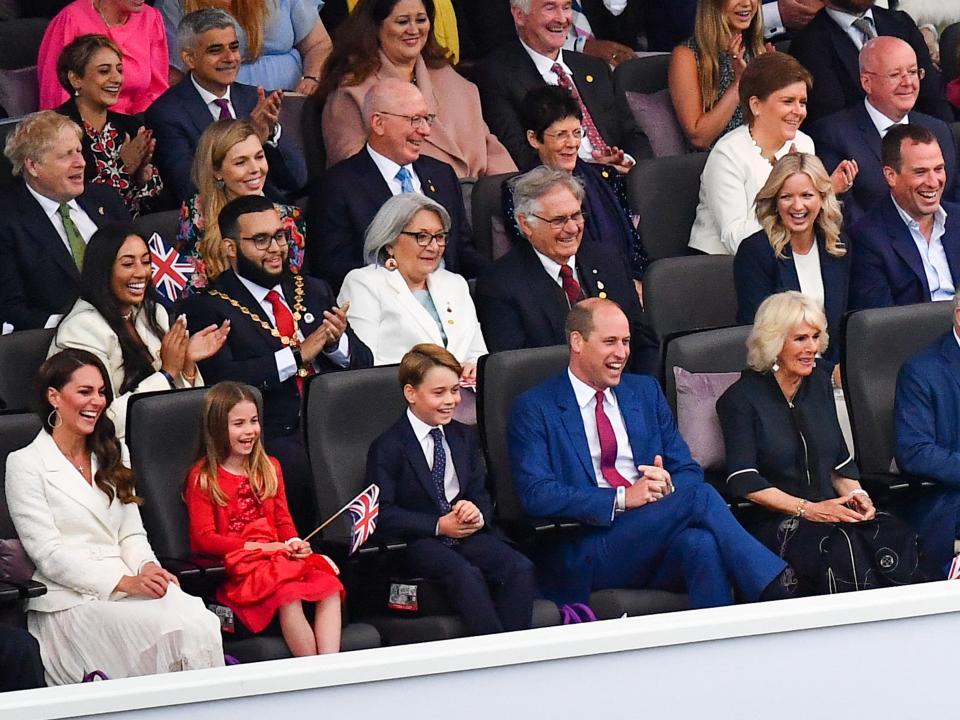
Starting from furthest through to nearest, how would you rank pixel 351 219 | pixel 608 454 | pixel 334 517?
1. pixel 351 219
2. pixel 608 454
3. pixel 334 517

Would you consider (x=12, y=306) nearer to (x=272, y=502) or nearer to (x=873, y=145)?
(x=272, y=502)

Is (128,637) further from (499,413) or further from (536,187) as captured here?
(536,187)

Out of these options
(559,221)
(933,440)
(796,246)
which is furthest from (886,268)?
(559,221)

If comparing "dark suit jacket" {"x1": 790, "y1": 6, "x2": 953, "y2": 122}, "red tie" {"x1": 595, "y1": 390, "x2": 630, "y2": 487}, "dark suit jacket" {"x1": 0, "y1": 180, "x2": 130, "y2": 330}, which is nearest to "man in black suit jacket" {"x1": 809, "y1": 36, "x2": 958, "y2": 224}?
"dark suit jacket" {"x1": 790, "y1": 6, "x2": 953, "y2": 122}

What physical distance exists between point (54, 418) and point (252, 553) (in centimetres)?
53

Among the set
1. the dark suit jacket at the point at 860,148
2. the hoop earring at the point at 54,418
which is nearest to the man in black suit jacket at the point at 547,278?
the dark suit jacket at the point at 860,148

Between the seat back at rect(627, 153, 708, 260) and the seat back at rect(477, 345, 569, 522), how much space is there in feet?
3.75

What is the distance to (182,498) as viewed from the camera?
13.8ft

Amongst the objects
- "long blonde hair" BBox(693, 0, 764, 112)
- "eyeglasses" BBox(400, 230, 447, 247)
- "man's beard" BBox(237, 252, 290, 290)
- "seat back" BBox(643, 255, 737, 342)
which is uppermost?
"long blonde hair" BBox(693, 0, 764, 112)

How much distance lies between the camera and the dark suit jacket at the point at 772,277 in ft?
16.4

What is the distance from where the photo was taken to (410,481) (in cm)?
427

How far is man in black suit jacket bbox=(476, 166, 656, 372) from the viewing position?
489cm

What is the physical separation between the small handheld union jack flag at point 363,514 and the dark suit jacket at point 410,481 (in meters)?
0.15

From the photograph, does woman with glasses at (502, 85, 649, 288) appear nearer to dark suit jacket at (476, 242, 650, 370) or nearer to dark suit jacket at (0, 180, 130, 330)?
dark suit jacket at (476, 242, 650, 370)
